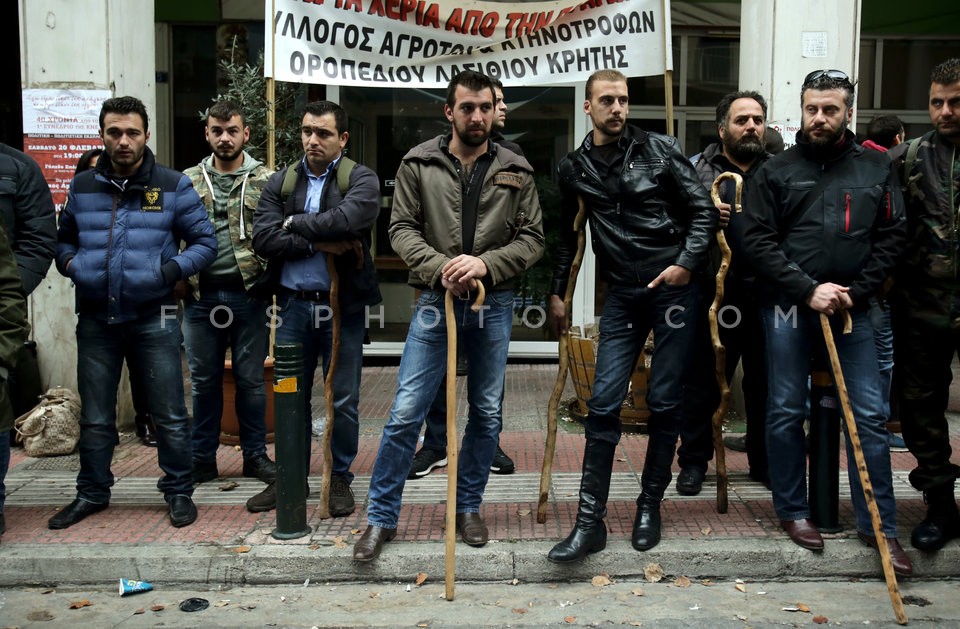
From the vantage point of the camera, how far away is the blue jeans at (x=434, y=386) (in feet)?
15.7

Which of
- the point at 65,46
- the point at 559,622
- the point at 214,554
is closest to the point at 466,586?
the point at 559,622

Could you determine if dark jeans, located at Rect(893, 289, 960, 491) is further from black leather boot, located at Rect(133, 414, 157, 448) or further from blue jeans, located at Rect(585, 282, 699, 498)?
black leather boot, located at Rect(133, 414, 157, 448)

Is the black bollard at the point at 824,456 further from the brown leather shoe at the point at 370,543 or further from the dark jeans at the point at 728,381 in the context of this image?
the brown leather shoe at the point at 370,543

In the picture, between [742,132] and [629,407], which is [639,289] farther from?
[629,407]

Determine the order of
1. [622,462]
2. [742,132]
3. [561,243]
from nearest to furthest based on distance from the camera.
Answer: [561,243] → [742,132] → [622,462]

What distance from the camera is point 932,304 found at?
477cm

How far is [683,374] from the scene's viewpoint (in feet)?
16.0

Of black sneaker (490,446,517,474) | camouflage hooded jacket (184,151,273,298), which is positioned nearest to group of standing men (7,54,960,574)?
camouflage hooded jacket (184,151,273,298)

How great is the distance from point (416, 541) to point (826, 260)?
2461mm

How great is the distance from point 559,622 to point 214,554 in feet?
5.81

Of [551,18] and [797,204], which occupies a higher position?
[551,18]

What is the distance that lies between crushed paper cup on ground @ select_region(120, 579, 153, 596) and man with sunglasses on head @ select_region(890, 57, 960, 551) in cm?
376

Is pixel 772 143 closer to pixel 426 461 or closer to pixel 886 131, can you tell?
pixel 886 131

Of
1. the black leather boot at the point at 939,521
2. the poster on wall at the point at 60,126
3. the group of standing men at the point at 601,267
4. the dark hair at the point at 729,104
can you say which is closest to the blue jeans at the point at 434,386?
the group of standing men at the point at 601,267
